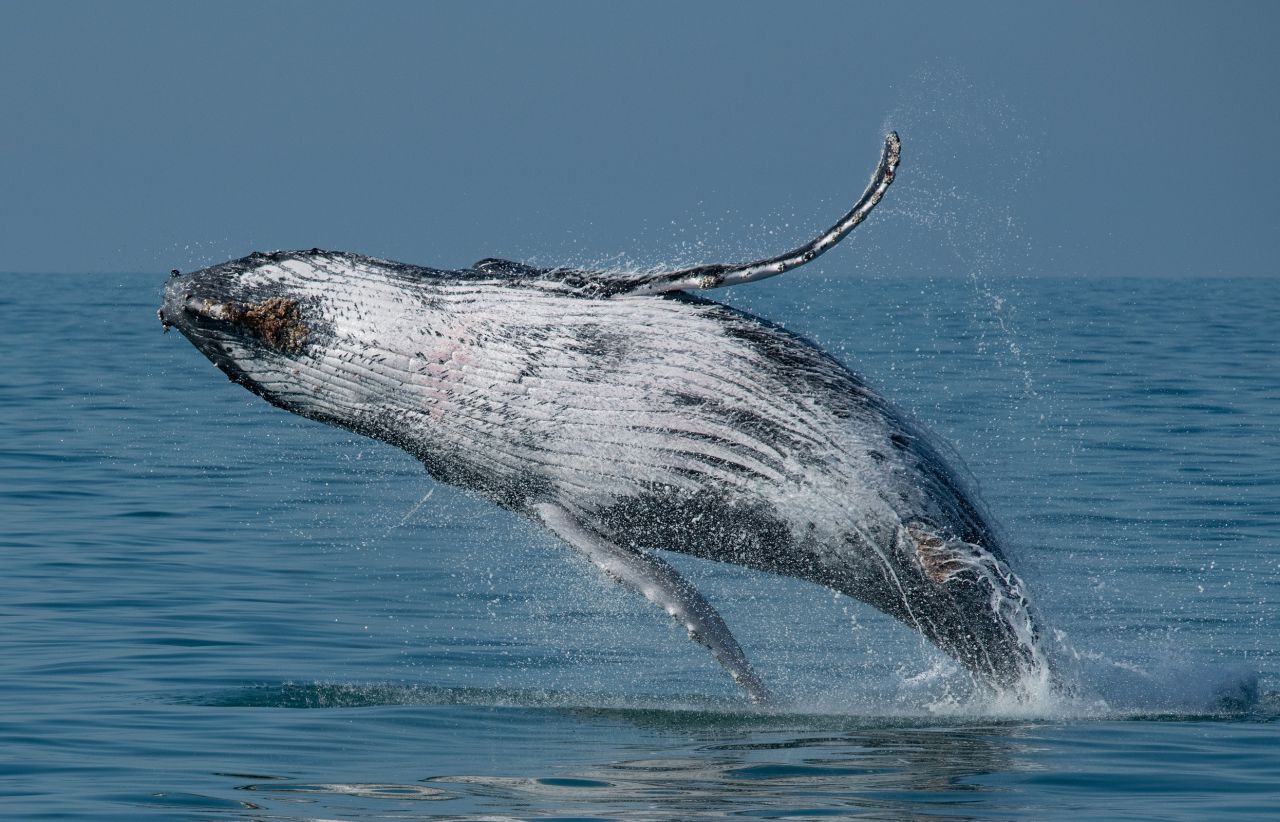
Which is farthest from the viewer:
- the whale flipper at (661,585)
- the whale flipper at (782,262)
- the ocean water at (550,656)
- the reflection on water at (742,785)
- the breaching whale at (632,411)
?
the whale flipper at (661,585)

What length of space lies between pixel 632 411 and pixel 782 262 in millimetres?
1367

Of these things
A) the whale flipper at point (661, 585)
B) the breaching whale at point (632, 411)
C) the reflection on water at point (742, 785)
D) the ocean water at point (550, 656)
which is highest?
the breaching whale at point (632, 411)

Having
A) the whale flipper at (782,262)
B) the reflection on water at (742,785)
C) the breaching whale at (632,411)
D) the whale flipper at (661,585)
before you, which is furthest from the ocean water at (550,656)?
the whale flipper at (782,262)

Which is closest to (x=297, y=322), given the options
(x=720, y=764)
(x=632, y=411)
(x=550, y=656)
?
(x=632, y=411)

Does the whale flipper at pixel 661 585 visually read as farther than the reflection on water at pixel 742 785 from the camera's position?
Yes

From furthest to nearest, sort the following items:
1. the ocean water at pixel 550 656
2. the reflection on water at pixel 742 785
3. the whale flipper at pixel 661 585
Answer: the whale flipper at pixel 661 585, the ocean water at pixel 550 656, the reflection on water at pixel 742 785

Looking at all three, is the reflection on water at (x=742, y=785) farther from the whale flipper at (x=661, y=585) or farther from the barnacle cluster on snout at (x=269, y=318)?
the barnacle cluster on snout at (x=269, y=318)

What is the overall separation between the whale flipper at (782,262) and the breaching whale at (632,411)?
2 centimetres

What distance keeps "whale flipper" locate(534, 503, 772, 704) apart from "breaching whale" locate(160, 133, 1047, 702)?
0.06 ft

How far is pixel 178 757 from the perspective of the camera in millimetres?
11273

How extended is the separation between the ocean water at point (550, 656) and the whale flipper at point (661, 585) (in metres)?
0.45

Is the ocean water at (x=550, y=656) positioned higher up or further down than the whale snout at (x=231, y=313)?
further down

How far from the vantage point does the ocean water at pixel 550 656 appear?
10320 mm

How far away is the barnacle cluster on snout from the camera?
450 inches
